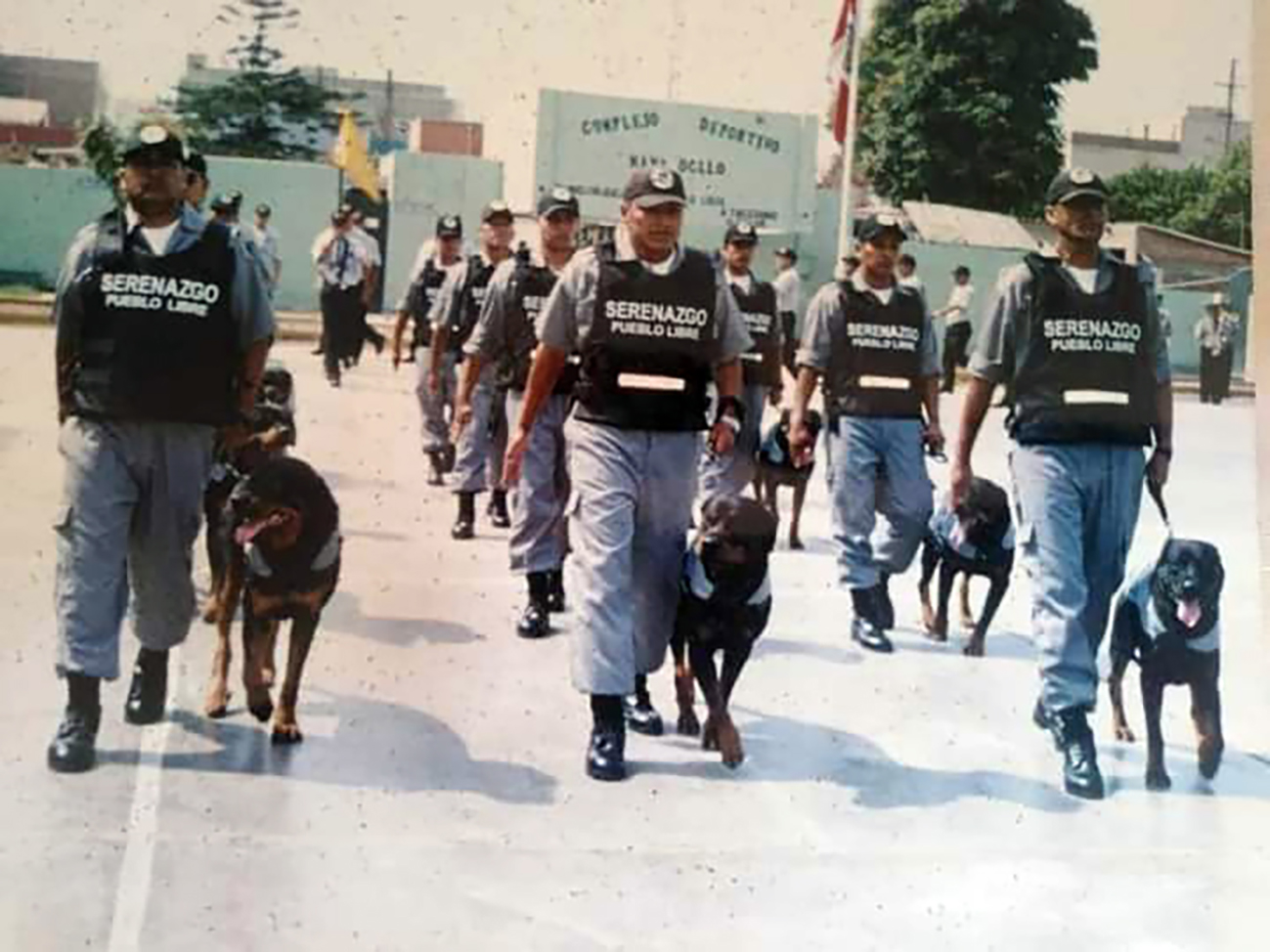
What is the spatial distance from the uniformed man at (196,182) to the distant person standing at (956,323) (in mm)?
1233

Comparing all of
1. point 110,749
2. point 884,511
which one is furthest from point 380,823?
point 884,511

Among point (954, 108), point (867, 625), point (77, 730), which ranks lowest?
point (77, 730)

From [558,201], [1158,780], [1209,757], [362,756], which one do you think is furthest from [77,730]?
[1209,757]

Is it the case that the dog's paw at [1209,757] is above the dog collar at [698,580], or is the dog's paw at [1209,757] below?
below

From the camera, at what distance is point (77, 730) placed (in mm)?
2258

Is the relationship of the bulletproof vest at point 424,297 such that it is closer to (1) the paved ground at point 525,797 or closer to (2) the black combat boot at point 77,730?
(1) the paved ground at point 525,797

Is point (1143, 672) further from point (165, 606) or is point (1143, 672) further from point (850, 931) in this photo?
point (165, 606)

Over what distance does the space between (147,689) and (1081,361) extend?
1.58 meters

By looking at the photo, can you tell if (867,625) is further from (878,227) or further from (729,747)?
(878,227)

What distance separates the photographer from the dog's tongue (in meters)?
2.74

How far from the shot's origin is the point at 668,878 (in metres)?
2.35

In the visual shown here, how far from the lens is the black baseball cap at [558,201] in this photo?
2422 mm

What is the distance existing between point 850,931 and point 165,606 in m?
1.13

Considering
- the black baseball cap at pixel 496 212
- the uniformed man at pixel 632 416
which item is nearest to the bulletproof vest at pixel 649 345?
the uniformed man at pixel 632 416
